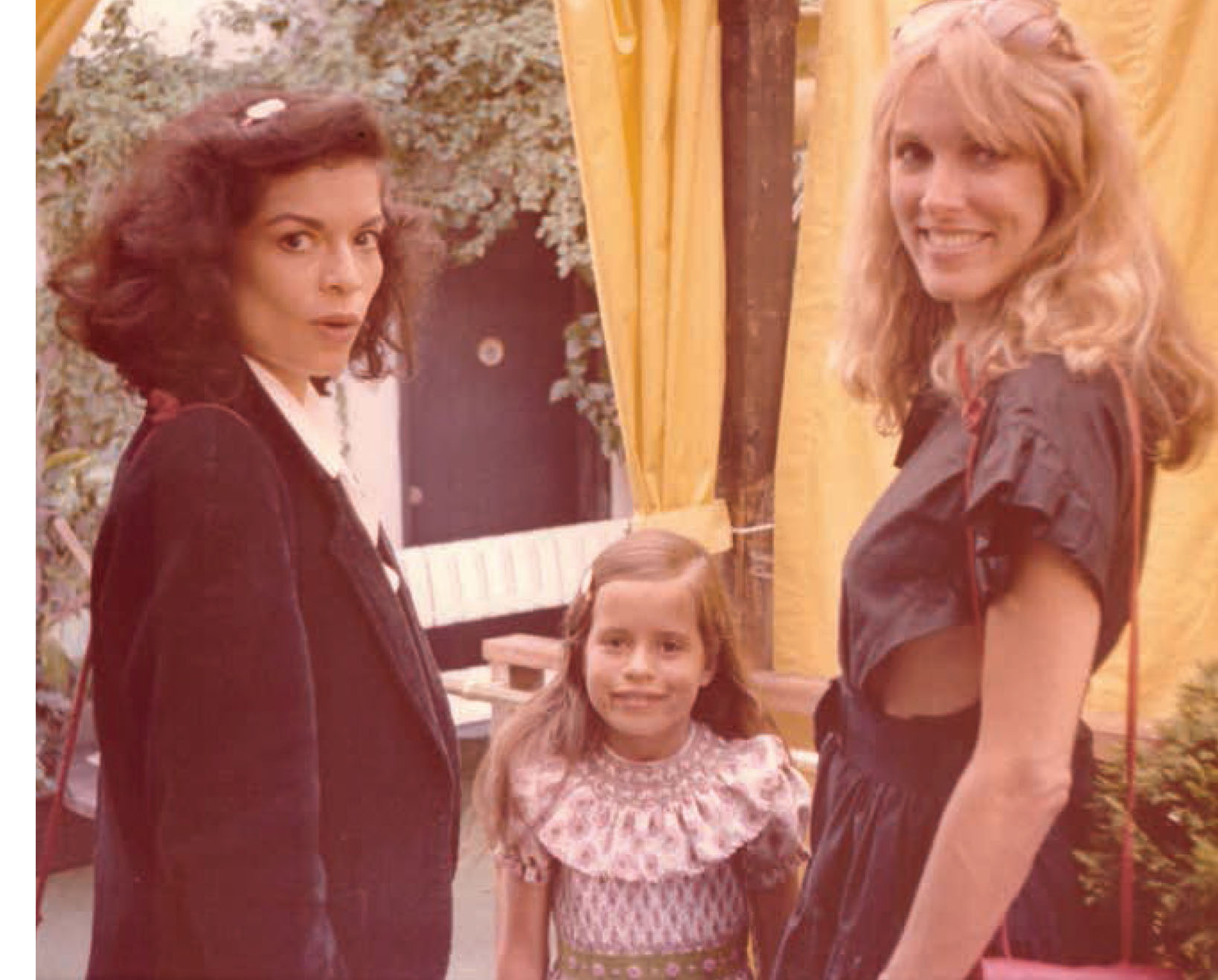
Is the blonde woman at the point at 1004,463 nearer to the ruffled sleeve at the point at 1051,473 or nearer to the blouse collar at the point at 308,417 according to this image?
the ruffled sleeve at the point at 1051,473

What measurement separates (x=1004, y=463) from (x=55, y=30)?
34.8 inches

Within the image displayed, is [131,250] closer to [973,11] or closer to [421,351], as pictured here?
[421,351]

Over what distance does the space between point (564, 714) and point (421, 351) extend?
43 cm

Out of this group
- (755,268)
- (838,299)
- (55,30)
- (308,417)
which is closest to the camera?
(308,417)

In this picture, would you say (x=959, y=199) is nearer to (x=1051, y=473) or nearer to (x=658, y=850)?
(x=1051, y=473)

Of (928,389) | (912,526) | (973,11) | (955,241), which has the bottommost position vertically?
(912,526)

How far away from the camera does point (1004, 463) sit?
112cm

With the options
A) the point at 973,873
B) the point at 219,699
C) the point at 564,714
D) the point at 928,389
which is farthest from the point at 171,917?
the point at 928,389

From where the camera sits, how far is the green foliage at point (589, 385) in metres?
2.87

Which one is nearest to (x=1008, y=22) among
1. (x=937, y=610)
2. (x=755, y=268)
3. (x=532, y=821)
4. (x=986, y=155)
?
(x=986, y=155)

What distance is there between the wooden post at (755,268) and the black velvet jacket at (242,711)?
0.93 metres

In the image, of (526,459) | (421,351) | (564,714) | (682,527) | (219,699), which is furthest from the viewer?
(526,459)

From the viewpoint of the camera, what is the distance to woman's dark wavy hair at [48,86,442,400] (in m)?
1.17

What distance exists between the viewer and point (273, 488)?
46.3 inches
